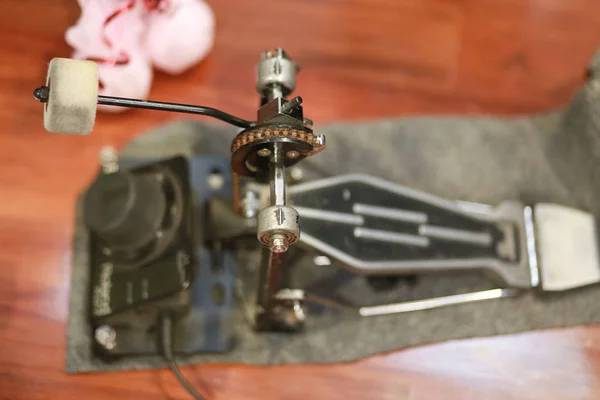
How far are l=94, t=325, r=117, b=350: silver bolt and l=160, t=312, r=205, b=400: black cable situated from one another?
7 centimetres

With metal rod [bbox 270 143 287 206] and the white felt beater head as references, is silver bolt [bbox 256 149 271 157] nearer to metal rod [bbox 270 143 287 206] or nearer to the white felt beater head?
metal rod [bbox 270 143 287 206]

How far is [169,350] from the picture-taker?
699mm

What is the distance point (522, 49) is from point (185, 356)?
66 cm

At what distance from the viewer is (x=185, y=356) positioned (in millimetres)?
739

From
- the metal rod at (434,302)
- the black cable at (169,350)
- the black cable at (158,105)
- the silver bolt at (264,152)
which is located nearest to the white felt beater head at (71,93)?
the black cable at (158,105)

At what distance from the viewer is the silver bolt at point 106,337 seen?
0.73 metres

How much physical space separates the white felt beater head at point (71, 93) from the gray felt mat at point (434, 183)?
34 cm

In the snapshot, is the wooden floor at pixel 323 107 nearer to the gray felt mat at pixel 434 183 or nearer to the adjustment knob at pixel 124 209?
the gray felt mat at pixel 434 183

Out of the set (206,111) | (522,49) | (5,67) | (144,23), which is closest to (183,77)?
(144,23)

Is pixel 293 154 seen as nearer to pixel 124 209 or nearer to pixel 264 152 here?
pixel 264 152

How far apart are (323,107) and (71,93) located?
1.55ft

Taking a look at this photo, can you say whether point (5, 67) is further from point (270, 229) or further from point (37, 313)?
point (270, 229)

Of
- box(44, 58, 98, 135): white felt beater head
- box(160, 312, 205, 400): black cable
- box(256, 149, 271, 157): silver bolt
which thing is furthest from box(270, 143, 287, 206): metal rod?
box(160, 312, 205, 400): black cable

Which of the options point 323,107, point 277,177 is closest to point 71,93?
point 277,177
